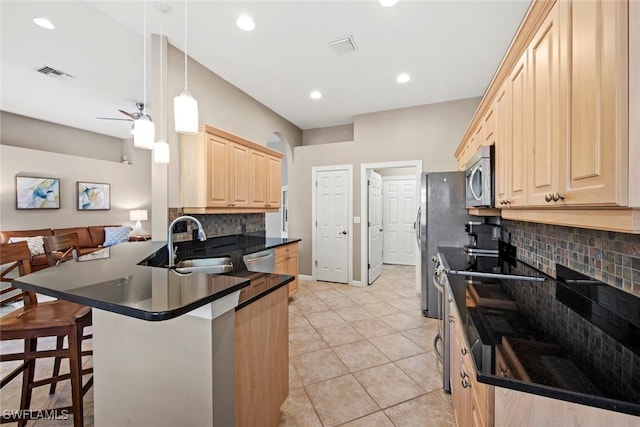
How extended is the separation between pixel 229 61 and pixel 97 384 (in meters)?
3.15

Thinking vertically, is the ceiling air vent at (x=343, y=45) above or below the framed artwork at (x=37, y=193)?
above

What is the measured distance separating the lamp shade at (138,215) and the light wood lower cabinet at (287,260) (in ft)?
16.4

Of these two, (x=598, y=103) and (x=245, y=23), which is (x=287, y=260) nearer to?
(x=245, y=23)

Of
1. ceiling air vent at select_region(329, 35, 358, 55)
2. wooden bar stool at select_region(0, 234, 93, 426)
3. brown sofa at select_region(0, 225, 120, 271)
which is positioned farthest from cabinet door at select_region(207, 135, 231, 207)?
brown sofa at select_region(0, 225, 120, 271)

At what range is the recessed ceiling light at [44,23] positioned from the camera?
100 inches

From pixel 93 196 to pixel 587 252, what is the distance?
814cm

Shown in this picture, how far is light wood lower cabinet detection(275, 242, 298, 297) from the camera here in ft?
11.6

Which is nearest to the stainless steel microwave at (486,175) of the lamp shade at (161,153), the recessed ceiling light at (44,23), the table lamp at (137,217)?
the lamp shade at (161,153)

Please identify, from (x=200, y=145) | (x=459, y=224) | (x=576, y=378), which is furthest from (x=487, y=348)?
(x=200, y=145)

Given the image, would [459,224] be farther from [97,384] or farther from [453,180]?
[97,384]

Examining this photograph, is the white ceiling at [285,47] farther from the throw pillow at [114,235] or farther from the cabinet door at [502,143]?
the throw pillow at [114,235]

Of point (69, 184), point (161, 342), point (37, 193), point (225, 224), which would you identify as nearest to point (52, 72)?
point (37, 193)

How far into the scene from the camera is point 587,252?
1.40m

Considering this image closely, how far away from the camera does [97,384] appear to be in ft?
4.24
